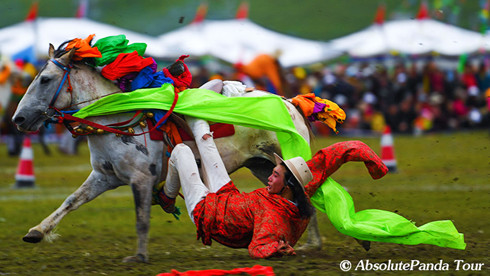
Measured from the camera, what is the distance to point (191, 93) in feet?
25.4

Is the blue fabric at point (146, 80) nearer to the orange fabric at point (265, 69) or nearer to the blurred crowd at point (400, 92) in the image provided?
the orange fabric at point (265, 69)

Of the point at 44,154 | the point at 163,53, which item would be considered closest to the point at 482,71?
the point at 163,53

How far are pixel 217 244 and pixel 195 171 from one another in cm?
218

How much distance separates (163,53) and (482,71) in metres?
9.92

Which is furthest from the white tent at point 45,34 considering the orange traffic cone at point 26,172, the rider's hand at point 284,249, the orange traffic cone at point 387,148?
the rider's hand at point 284,249

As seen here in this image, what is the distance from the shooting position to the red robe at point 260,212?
6699mm

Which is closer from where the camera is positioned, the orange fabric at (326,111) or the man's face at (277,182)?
the man's face at (277,182)

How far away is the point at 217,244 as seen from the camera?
9.06m

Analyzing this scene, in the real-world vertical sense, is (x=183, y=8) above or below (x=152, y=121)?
below

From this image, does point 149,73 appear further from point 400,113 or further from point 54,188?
point 400,113

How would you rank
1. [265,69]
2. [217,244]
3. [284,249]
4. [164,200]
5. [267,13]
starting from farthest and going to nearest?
[267,13] → [265,69] → [217,244] → [164,200] → [284,249]

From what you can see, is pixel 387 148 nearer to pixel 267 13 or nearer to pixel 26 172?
pixel 26 172

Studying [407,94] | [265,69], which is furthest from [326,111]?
[407,94]

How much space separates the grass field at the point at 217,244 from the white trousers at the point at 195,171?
2.25 ft
